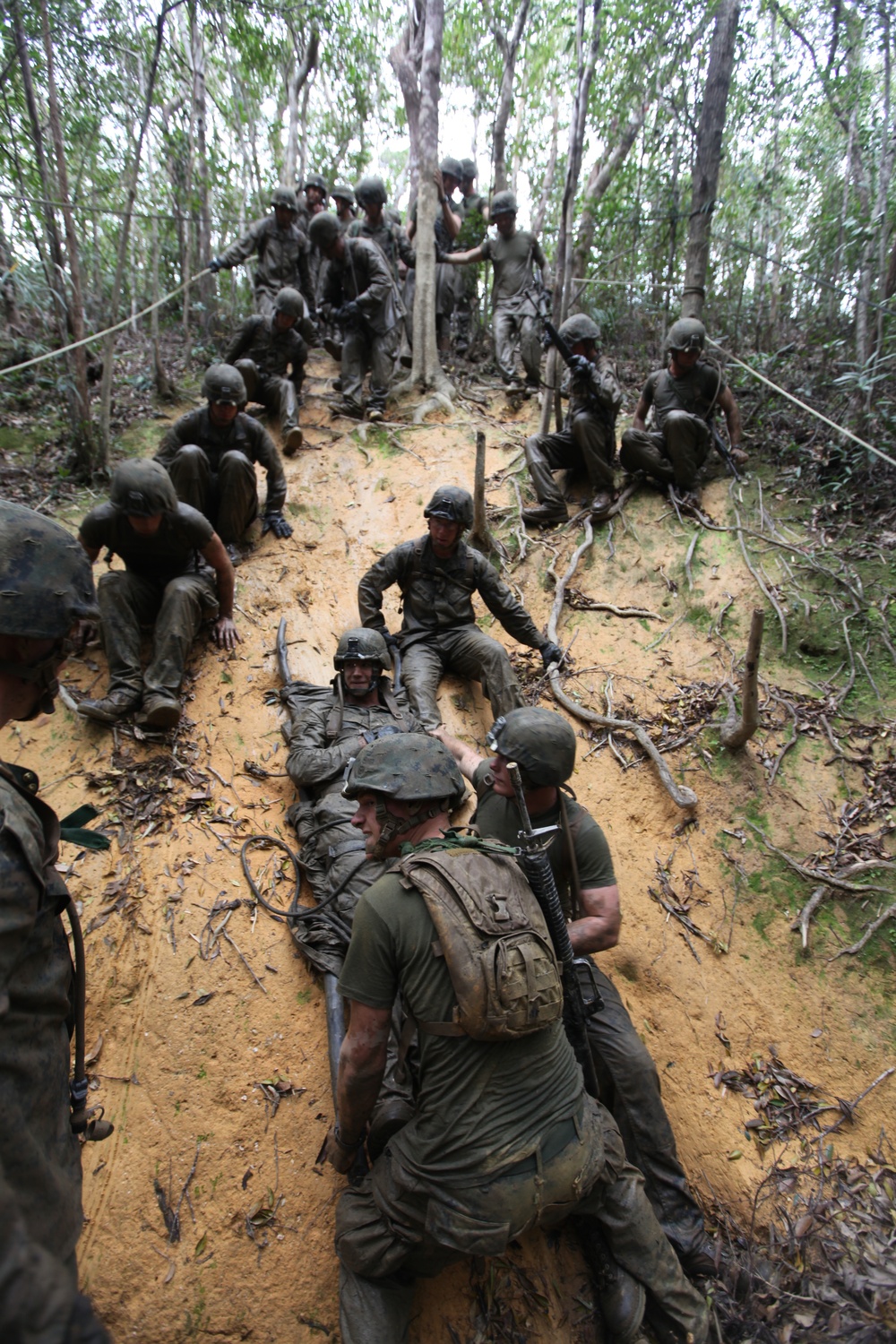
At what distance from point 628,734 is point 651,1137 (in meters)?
2.67

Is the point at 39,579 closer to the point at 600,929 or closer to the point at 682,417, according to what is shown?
the point at 600,929

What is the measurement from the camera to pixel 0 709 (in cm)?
190

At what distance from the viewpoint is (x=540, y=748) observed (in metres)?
3.04

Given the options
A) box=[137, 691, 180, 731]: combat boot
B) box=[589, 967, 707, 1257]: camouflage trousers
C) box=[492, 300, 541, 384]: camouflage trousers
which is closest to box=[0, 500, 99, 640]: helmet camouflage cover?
box=[137, 691, 180, 731]: combat boot

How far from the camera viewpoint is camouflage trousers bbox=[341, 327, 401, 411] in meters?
9.06

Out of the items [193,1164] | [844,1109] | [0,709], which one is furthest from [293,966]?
[844,1109]

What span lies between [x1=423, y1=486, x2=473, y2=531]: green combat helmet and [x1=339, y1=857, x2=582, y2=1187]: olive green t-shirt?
3507 millimetres

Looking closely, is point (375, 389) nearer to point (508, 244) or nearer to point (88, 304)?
point (508, 244)

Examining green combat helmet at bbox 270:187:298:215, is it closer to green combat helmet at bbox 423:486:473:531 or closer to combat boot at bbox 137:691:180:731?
green combat helmet at bbox 423:486:473:531

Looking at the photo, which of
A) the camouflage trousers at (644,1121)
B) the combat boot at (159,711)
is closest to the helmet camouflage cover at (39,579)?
the combat boot at (159,711)

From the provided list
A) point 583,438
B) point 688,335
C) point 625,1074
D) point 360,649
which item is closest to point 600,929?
point 625,1074

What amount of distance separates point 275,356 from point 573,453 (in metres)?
3.87

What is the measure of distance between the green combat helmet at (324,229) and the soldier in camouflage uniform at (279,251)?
0.46 metres

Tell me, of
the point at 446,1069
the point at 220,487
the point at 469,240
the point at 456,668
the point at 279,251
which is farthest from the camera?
the point at 469,240
